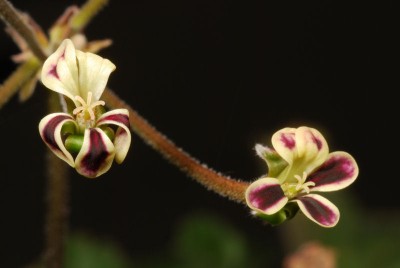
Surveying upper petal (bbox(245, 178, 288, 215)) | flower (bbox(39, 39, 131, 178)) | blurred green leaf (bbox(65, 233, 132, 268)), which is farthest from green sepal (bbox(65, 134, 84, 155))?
blurred green leaf (bbox(65, 233, 132, 268))

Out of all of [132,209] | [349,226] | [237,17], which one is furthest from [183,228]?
[237,17]

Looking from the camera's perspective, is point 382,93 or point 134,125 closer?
point 134,125

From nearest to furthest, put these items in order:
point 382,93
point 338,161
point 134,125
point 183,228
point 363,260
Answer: point 338,161
point 134,125
point 363,260
point 183,228
point 382,93

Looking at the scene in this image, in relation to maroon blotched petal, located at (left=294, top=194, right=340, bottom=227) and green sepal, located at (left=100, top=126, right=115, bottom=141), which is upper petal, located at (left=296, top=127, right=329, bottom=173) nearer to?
maroon blotched petal, located at (left=294, top=194, right=340, bottom=227)

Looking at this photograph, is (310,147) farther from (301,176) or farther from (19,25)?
(19,25)

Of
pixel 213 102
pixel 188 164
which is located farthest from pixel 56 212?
pixel 213 102

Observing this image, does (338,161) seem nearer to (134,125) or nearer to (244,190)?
(244,190)

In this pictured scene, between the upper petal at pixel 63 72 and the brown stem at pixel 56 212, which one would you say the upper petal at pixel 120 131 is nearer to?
the upper petal at pixel 63 72
